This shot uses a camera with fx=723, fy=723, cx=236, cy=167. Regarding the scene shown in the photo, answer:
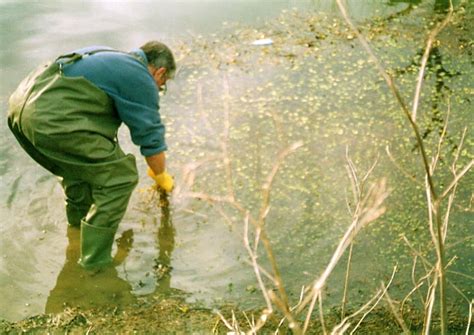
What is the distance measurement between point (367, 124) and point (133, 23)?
2.90 metres

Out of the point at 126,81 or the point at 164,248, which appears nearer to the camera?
the point at 126,81

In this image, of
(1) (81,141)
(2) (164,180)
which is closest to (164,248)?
(2) (164,180)

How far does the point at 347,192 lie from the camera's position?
4.70 metres

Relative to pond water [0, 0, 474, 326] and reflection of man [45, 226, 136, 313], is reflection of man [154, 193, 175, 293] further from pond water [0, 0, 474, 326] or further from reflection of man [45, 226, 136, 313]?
reflection of man [45, 226, 136, 313]

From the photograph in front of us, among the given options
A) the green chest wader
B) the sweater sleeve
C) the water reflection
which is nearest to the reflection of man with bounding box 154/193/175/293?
the water reflection

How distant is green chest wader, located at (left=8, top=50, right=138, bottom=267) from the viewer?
3.65 meters

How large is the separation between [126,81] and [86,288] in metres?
1.13

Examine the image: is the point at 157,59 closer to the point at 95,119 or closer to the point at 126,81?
the point at 126,81

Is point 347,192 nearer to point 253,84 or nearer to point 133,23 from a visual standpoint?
point 253,84

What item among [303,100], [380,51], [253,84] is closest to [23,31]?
[253,84]

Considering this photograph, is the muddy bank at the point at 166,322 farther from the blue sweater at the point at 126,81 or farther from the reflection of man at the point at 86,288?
the blue sweater at the point at 126,81

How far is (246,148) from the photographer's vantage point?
5109mm

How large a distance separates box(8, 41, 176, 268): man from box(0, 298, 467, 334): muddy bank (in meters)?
0.45

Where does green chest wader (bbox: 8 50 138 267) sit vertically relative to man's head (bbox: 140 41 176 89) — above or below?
below
